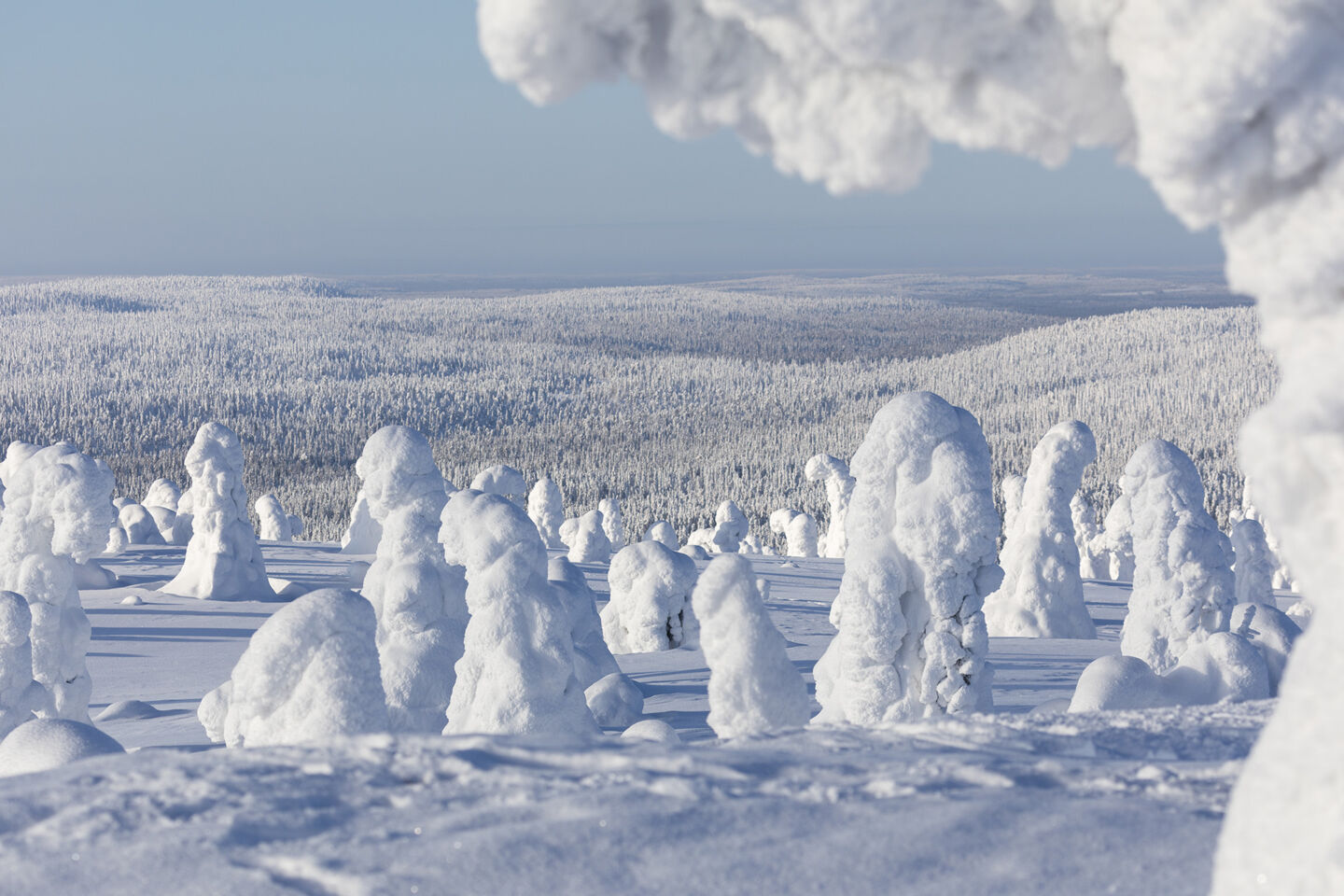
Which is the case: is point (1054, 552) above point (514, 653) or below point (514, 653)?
above

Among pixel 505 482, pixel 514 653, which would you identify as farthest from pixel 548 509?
pixel 514 653

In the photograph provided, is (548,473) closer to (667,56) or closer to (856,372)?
(856,372)

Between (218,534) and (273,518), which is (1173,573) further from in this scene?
(273,518)

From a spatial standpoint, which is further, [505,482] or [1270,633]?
[505,482]

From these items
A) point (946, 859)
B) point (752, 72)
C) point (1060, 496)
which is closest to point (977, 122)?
point (752, 72)

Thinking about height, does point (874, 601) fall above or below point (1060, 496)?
below

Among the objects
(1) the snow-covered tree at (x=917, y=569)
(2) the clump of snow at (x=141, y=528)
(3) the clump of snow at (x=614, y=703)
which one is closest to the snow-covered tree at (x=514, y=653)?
(3) the clump of snow at (x=614, y=703)

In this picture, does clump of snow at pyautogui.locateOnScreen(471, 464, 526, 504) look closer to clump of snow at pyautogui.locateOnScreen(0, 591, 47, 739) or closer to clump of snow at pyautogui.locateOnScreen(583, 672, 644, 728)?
clump of snow at pyautogui.locateOnScreen(583, 672, 644, 728)
